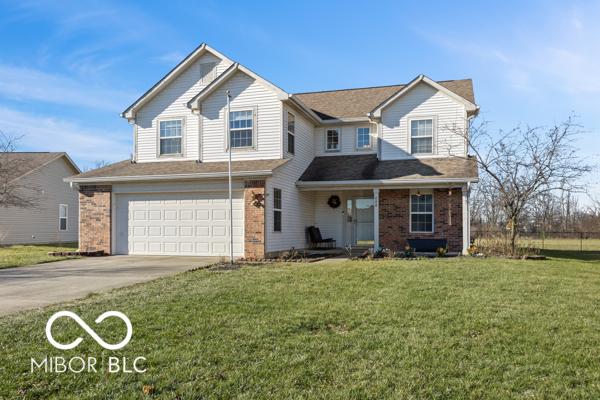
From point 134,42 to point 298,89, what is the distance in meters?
11.5

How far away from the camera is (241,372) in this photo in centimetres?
463

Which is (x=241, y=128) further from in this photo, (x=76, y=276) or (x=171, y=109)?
(x=76, y=276)

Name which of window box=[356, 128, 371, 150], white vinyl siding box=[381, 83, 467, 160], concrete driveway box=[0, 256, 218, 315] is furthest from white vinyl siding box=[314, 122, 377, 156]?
concrete driveway box=[0, 256, 218, 315]

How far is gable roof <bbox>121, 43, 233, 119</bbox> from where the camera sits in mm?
18188

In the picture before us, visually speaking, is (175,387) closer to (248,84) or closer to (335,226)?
(248,84)

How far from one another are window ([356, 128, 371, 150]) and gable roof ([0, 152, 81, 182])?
17632mm

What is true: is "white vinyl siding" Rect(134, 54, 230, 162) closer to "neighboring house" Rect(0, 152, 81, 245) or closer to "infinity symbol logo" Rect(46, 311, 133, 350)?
"neighboring house" Rect(0, 152, 81, 245)

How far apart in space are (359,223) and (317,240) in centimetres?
207

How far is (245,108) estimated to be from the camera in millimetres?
17016

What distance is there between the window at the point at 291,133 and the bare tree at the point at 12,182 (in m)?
14.6

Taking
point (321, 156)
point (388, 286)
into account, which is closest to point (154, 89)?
point (321, 156)

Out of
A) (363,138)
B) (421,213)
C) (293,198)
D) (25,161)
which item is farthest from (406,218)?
A: (25,161)

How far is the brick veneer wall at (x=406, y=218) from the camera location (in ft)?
55.8

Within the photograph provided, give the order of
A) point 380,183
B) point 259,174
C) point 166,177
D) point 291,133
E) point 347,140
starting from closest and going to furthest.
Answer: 1. point 259,174
2. point 166,177
3. point 380,183
4. point 291,133
5. point 347,140
